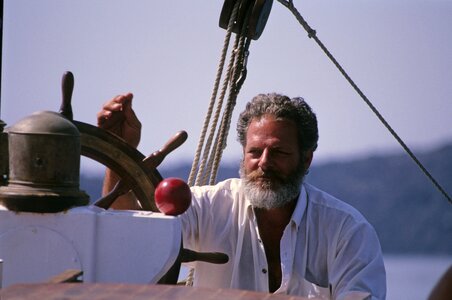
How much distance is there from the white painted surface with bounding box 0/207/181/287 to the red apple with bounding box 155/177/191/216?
54 millimetres

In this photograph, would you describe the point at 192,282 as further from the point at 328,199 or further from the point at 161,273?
the point at 161,273

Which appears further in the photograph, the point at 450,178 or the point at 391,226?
the point at 391,226

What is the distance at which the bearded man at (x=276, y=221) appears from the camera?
3.72m

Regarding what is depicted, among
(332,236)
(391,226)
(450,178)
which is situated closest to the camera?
(332,236)

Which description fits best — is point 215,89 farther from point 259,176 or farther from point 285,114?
point 259,176

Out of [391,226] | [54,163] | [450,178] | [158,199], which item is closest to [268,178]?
[158,199]

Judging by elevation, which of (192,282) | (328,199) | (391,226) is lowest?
(391,226)

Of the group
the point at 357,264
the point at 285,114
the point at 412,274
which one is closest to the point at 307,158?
the point at 285,114

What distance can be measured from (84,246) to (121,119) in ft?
2.87

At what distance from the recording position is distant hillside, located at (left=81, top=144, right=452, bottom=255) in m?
41.6

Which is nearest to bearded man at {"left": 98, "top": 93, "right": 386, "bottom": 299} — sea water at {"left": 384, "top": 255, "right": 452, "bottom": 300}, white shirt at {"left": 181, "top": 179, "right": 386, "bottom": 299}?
white shirt at {"left": 181, "top": 179, "right": 386, "bottom": 299}

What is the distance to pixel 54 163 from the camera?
9.50 feet

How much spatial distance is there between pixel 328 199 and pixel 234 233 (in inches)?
11.8

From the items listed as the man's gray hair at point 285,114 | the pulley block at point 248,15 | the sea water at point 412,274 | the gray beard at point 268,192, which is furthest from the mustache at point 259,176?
the sea water at point 412,274
